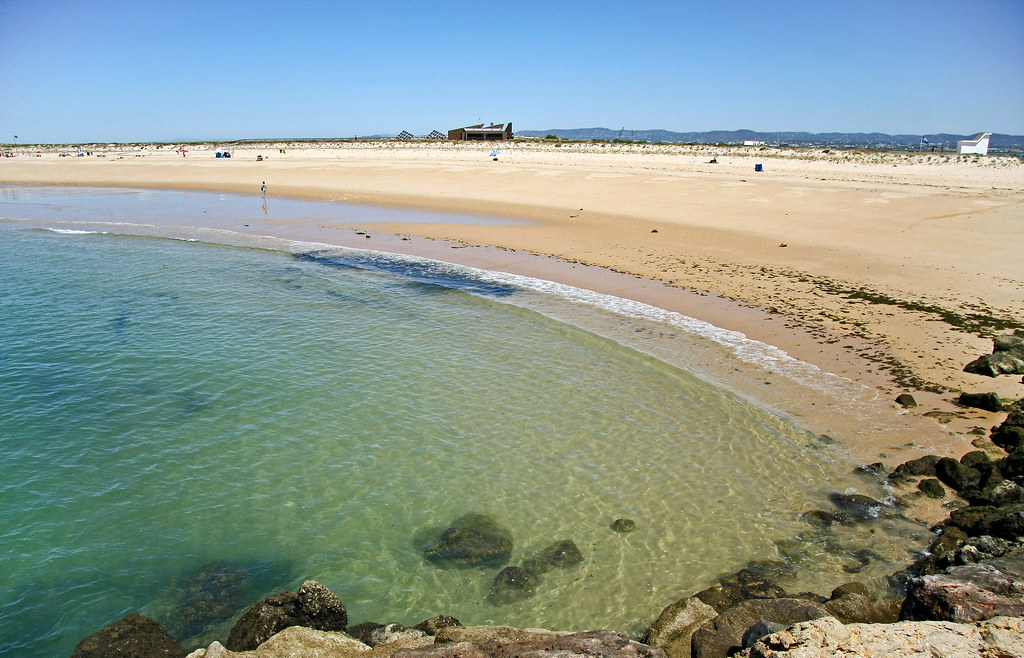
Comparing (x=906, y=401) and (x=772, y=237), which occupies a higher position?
(x=772, y=237)

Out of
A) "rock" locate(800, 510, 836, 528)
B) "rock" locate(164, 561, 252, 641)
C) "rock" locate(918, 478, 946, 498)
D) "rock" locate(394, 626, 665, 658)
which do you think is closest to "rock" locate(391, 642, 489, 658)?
"rock" locate(394, 626, 665, 658)

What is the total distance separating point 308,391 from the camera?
434 inches

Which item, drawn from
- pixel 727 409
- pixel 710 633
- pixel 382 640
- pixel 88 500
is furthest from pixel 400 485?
pixel 727 409

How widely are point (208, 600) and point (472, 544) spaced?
2.91m

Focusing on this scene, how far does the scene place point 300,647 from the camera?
493 centimetres

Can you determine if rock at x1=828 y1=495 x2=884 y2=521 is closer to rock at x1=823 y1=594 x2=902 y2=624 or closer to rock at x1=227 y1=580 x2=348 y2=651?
rock at x1=823 y1=594 x2=902 y2=624

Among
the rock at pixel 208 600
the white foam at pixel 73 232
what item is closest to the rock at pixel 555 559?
the rock at pixel 208 600

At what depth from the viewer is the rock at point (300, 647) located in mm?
4715

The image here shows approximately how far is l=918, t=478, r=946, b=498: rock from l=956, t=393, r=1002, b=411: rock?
2779mm

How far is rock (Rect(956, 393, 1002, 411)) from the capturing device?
9.55 meters

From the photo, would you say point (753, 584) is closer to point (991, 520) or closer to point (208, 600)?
point (991, 520)

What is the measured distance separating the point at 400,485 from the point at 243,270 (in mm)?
14015

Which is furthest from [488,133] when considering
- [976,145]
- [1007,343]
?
[1007,343]

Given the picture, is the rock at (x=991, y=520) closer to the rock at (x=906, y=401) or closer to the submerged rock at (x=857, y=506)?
the submerged rock at (x=857, y=506)
